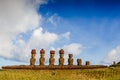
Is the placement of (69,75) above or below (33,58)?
below

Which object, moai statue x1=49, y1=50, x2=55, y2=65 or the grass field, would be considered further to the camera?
moai statue x1=49, y1=50, x2=55, y2=65

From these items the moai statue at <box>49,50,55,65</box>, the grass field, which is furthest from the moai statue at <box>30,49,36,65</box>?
the grass field

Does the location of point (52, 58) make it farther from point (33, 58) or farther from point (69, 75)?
point (69, 75)

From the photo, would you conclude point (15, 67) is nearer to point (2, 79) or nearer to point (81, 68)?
point (81, 68)

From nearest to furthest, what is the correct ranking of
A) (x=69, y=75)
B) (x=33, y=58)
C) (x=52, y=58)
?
(x=69, y=75) → (x=52, y=58) → (x=33, y=58)

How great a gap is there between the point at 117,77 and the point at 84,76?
4.17 m

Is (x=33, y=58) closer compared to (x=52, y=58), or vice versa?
(x=52, y=58)

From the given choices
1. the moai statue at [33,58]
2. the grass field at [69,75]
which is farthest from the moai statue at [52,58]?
the grass field at [69,75]

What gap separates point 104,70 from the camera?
35656 mm

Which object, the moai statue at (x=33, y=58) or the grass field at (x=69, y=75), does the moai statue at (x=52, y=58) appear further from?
the grass field at (x=69, y=75)

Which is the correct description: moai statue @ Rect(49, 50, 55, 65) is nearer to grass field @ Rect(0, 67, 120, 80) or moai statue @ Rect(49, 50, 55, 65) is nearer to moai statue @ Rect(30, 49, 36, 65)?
moai statue @ Rect(30, 49, 36, 65)

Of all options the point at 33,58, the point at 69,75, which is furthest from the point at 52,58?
the point at 69,75

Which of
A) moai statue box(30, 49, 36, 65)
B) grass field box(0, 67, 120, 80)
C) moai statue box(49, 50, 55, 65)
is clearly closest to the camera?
grass field box(0, 67, 120, 80)

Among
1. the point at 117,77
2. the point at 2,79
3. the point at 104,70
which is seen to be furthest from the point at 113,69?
the point at 2,79
